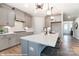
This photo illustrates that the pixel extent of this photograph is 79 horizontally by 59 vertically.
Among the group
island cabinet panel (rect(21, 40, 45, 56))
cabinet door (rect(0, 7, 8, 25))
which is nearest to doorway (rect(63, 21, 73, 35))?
island cabinet panel (rect(21, 40, 45, 56))

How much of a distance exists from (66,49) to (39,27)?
22.0 inches

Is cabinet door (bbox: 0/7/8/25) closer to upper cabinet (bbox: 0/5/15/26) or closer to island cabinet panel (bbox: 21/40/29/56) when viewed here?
upper cabinet (bbox: 0/5/15/26)

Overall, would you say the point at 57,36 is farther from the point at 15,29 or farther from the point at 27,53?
the point at 15,29

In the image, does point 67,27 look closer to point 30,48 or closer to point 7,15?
point 30,48

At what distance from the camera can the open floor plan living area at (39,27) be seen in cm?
159

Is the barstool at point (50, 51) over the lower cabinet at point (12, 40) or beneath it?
beneath

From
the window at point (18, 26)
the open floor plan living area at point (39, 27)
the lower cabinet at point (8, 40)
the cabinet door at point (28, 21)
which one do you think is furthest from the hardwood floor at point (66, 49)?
the cabinet door at point (28, 21)

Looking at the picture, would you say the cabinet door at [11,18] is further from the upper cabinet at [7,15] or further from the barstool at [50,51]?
the barstool at [50,51]

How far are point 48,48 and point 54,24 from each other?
1.40 feet

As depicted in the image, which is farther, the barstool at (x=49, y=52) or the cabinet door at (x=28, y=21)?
the cabinet door at (x=28, y=21)

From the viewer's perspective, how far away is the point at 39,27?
1.71m

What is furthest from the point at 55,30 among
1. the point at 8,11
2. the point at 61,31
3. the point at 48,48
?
the point at 8,11

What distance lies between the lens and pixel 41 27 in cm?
171

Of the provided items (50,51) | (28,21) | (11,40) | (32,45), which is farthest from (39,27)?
(11,40)
